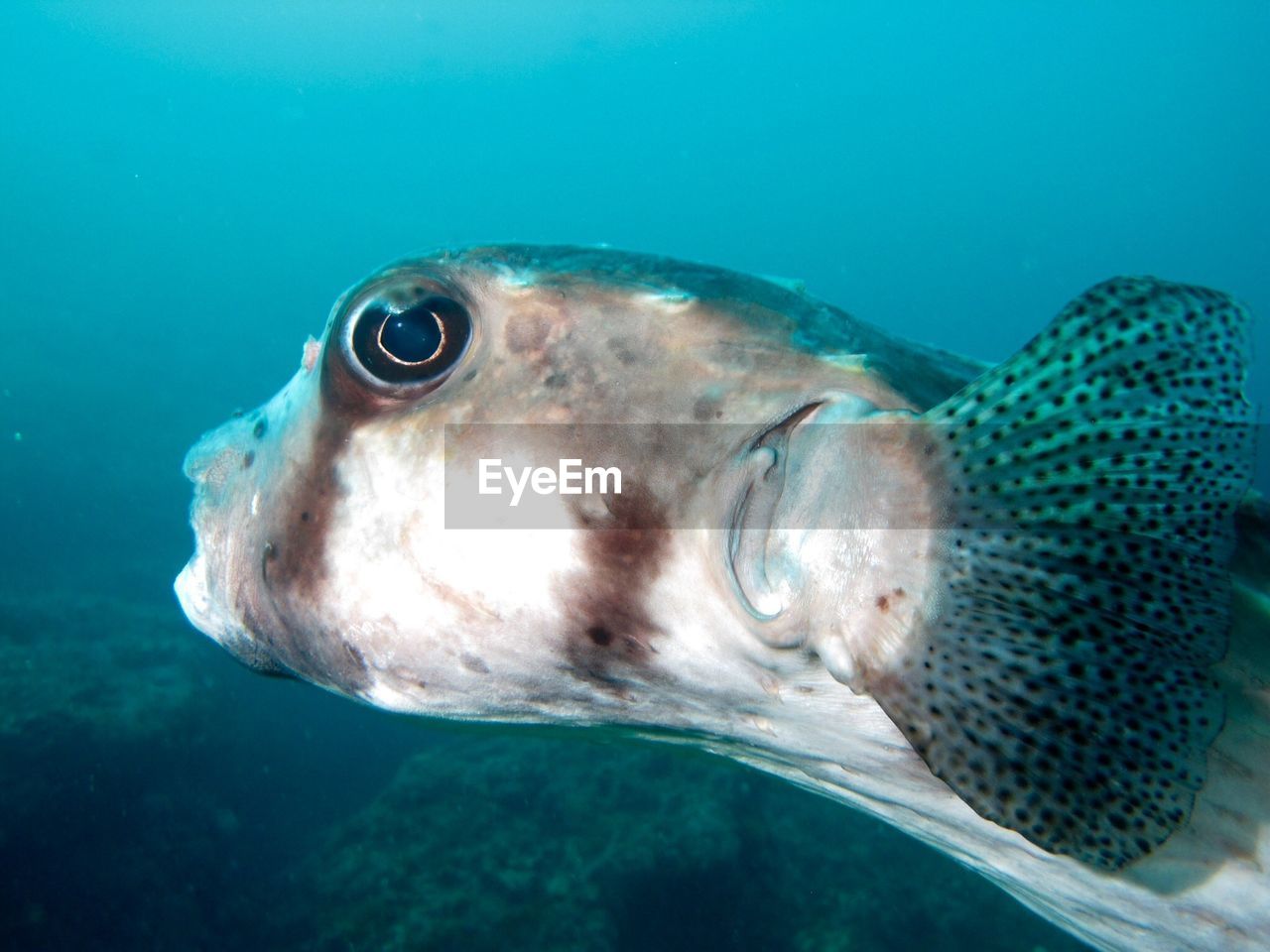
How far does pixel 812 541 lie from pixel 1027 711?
0.45 m

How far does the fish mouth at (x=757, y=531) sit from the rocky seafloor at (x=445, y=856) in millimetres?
8129

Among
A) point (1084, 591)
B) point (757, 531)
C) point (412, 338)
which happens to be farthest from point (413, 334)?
point (1084, 591)

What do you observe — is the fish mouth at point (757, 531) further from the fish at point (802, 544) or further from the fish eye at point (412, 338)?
the fish eye at point (412, 338)

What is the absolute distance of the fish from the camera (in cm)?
118

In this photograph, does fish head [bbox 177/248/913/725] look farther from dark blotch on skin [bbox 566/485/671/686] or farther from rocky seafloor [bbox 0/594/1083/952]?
rocky seafloor [bbox 0/594/1083/952]

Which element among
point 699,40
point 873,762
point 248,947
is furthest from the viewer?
point 699,40

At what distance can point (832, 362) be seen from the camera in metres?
1.50

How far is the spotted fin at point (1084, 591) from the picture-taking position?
1170 millimetres

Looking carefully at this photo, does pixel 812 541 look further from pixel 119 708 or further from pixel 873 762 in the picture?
pixel 119 708

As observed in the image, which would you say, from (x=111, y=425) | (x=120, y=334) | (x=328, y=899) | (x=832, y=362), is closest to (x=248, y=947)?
(x=328, y=899)

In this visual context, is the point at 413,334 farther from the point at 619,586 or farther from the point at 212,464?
the point at 212,464

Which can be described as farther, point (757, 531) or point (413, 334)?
point (413, 334)

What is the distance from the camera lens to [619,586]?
1552mm

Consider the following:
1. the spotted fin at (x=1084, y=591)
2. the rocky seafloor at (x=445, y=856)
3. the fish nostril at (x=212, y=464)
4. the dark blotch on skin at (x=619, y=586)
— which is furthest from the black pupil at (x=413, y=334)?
the rocky seafloor at (x=445, y=856)
